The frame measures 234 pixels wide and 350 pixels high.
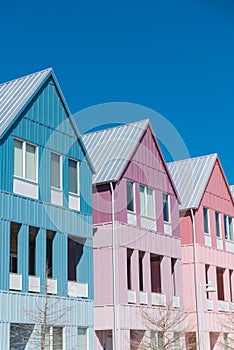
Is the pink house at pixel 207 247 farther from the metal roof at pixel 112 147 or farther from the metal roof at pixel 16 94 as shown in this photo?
the metal roof at pixel 16 94

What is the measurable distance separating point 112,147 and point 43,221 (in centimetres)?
973

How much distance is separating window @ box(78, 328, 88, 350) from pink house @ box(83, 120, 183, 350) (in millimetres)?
2367

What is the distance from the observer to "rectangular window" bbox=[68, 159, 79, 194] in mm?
33312

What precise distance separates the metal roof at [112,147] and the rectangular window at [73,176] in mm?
2878

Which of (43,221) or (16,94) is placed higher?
(16,94)

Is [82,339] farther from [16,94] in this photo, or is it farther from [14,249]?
[16,94]

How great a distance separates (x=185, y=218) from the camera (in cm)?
4391

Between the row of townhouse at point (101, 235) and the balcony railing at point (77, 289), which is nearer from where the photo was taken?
the row of townhouse at point (101, 235)

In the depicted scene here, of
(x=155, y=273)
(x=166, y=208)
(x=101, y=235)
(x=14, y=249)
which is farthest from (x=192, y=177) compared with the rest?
(x=14, y=249)

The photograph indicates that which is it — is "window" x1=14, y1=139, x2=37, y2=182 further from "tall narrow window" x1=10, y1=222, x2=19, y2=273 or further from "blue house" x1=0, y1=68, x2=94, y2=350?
"tall narrow window" x1=10, y1=222, x2=19, y2=273

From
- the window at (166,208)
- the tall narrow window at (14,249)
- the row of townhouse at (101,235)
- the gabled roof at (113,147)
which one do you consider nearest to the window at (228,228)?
the row of townhouse at (101,235)

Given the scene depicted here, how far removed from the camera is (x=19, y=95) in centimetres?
3198

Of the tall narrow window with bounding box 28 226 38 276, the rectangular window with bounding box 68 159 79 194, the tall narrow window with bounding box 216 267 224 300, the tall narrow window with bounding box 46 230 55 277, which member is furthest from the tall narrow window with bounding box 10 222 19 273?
the tall narrow window with bounding box 216 267 224 300

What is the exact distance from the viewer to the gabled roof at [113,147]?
37.1 meters
